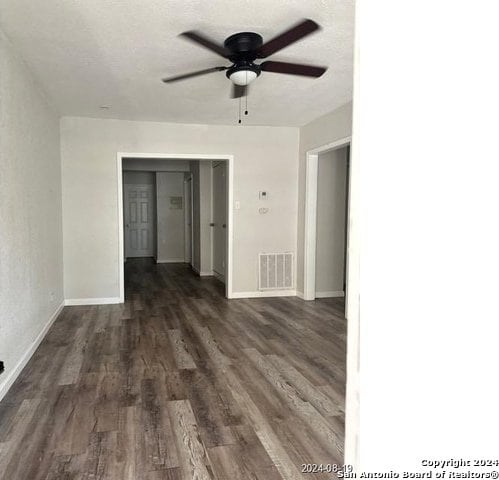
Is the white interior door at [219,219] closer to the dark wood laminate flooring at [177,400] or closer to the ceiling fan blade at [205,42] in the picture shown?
the dark wood laminate flooring at [177,400]

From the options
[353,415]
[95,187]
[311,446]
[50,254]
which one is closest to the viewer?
[353,415]

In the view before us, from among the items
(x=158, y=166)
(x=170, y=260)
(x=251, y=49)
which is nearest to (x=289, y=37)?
(x=251, y=49)

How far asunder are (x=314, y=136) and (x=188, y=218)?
4.71 meters

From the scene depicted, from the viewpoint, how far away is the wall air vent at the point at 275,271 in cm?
569

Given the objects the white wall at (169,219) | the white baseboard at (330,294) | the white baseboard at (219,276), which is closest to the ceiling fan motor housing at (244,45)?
the white baseboard at (330,294)

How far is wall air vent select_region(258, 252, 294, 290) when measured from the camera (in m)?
5.69

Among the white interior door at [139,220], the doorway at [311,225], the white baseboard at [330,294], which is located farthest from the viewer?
the white interior door at [139,220]

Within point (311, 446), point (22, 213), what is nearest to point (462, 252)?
point (311, 446)

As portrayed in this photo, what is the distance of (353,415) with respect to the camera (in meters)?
0.83

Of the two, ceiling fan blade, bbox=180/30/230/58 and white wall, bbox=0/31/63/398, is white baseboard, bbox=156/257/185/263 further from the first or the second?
ceiling fan blade, bbox=180/30/230/58

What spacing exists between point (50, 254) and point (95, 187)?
1255 millimetres

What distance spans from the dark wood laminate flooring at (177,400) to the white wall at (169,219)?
196 inches

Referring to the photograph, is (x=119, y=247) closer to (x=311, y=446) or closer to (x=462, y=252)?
(x=311, y=446)

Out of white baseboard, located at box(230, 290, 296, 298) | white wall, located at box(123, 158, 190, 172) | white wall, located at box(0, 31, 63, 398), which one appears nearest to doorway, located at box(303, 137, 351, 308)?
white baseboard, located at box(230, 290, 296, 298)
